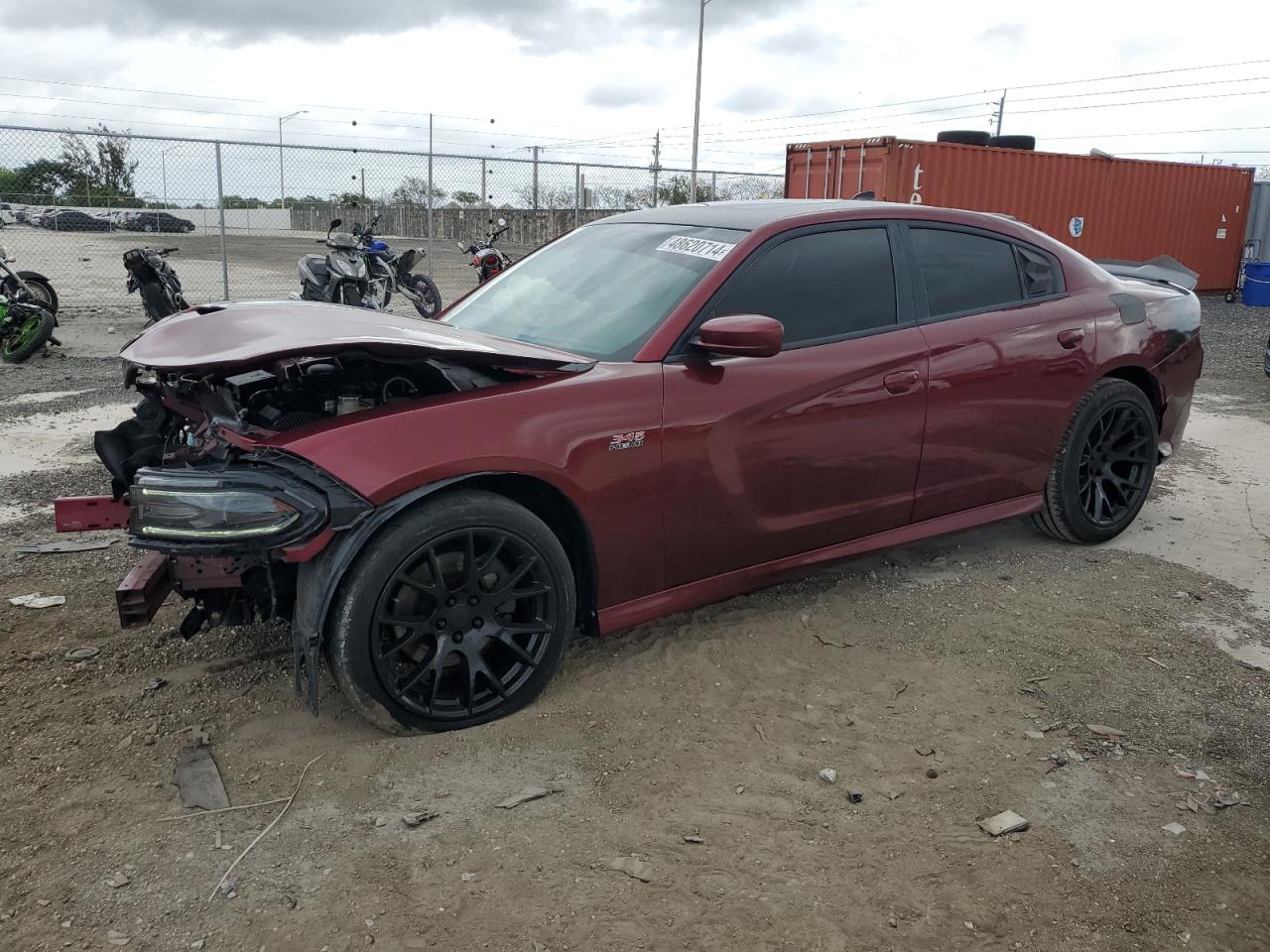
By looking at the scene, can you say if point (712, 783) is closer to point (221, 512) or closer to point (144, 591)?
point (221, 512)

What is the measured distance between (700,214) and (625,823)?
94.6 inches

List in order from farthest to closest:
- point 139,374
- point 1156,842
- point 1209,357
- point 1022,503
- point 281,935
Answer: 1. point 1209,357
2. point 1022,503
3. point 139,374
4. point 1156,842
5. point 281,935

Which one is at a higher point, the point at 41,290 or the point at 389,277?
the point at 389,277

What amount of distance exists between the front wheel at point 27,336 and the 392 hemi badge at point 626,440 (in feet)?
27.4

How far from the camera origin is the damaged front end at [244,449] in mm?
2686

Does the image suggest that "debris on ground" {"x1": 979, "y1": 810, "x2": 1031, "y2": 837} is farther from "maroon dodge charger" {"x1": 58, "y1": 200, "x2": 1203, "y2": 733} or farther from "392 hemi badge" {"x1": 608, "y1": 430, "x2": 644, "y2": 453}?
"392 hemi badge" {"x1": 608, "y1": 430, "x2": 644, "y2": 453}

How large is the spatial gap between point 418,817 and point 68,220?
1489 centimetres

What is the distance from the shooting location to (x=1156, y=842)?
2.61 metres

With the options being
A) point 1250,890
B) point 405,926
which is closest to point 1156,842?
point 1250,890

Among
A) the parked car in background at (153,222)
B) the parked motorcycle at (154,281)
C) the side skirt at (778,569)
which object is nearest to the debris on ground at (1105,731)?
the side skirt at (778,569)

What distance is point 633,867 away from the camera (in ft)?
8.09

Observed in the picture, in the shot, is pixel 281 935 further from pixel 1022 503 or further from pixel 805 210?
pixel 1022 503

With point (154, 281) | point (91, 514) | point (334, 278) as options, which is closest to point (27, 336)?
point (154, 281)

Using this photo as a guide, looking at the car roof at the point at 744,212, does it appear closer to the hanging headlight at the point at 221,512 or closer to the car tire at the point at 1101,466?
the car tire at the point at 1101,466
